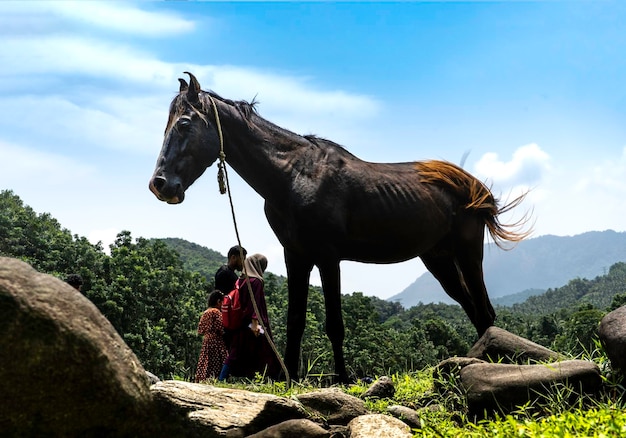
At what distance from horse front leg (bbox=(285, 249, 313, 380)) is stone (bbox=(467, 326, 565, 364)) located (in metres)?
1.86

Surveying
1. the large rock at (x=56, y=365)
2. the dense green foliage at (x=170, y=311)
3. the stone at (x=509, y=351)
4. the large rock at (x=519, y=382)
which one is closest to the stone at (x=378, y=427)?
the large rock at (x=519, y=382)

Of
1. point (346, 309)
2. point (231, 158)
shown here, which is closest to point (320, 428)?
point (231, 158)

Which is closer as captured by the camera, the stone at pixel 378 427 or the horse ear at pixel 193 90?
the stone at pixel 378 427

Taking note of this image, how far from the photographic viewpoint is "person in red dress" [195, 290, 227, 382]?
30.6 feet

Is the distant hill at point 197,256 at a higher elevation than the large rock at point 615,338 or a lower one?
higher

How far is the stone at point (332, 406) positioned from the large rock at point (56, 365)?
68.6 inches

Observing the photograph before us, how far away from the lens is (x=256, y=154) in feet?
24.5

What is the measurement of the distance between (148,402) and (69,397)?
61cm

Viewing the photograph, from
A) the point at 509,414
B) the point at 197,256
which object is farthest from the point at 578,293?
the point at 509,414

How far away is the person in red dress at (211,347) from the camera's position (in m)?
9.34

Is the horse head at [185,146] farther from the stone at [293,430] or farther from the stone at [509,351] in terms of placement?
the stone at [509,351]

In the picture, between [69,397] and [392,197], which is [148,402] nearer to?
[69,397]

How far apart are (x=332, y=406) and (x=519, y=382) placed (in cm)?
165

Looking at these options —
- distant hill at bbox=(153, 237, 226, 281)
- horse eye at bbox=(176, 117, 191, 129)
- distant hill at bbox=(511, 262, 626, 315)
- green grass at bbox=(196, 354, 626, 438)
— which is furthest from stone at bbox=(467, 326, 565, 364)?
distant hill at bbox=(511, 262, 626, 315)
